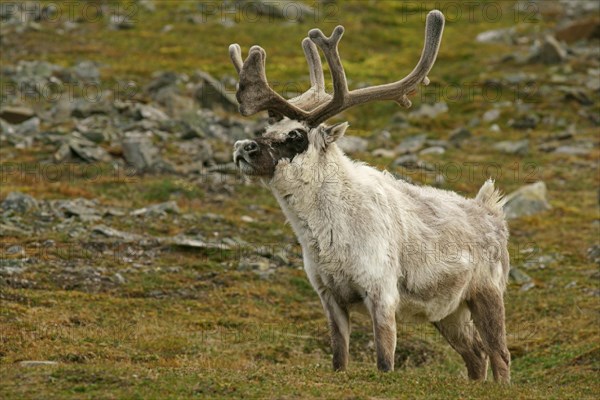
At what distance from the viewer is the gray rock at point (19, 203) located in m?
23.7

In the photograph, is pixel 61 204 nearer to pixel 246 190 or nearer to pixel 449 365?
pixel 246 190

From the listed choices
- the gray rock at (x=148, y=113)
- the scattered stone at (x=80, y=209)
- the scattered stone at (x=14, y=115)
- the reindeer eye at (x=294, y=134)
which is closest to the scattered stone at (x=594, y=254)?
the scattered stone at (x=80, y=209)

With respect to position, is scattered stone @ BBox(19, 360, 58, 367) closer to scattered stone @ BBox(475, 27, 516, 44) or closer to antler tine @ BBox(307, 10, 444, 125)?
antler tine @ BBox(307, 10, 444, 125)

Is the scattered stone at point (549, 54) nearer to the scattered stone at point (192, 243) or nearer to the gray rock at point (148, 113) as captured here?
the gray rock at point (148, 113)

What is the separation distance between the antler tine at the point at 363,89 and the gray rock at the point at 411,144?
24.2m

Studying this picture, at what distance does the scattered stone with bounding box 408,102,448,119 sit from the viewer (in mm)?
45156

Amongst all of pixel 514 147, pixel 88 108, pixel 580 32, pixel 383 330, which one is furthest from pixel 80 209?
pixel 580 32

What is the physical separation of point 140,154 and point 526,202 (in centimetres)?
1218

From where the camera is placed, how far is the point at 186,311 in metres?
18.5

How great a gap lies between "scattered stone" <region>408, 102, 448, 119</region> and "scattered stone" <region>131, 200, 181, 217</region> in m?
21.6

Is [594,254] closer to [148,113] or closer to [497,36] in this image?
[148,113]

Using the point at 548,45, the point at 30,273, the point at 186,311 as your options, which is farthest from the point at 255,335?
the point at 548,45

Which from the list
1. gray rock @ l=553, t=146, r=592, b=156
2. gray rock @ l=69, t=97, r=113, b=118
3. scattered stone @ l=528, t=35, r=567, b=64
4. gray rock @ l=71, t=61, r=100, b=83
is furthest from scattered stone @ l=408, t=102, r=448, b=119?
gray rock @ l=71, t=61, r=100, b=83

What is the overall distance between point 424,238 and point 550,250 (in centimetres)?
1355
